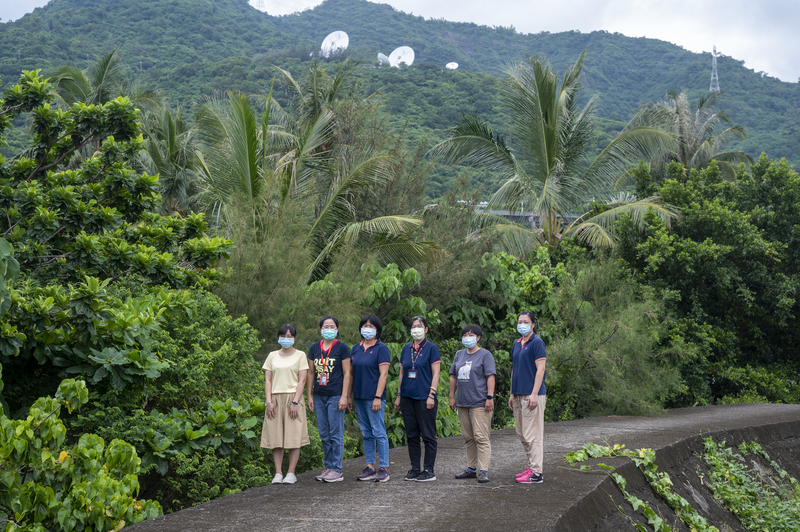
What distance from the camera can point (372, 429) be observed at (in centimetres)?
611

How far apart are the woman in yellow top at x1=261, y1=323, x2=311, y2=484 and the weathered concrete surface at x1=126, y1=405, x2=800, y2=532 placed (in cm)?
37

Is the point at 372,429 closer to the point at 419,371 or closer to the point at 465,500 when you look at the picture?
the point at 419,371

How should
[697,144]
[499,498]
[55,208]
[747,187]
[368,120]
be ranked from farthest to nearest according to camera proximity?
[697,144] < [747,187] < [368,120] < [55,208] < [499,498]

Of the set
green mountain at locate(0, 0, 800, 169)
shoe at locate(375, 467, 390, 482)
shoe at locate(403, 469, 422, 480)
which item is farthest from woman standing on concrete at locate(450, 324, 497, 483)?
green mountain at locate(0, 0, 800, 169)

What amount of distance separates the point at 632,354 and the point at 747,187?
251 inches

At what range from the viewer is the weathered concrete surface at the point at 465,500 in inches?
188

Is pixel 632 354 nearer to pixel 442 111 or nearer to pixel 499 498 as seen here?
pixel 499 498

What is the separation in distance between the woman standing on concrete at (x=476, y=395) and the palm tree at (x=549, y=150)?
36.8ft

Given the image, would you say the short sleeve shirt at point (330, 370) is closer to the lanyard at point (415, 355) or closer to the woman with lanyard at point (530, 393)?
the lanyard at point (415, 355)

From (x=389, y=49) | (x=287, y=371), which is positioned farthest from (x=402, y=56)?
(x=287, y=371)

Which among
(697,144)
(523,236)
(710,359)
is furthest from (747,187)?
(697,144)

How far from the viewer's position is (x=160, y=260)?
719 cm

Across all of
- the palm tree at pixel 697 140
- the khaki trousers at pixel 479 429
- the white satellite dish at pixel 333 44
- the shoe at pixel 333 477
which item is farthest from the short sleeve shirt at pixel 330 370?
the white satellite dish at pixel 333 44

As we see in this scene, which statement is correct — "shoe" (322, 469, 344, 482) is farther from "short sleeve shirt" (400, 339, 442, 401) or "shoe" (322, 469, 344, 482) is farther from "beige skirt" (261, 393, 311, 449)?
"short sleeve shirt" (400, 339, 442, 401)
